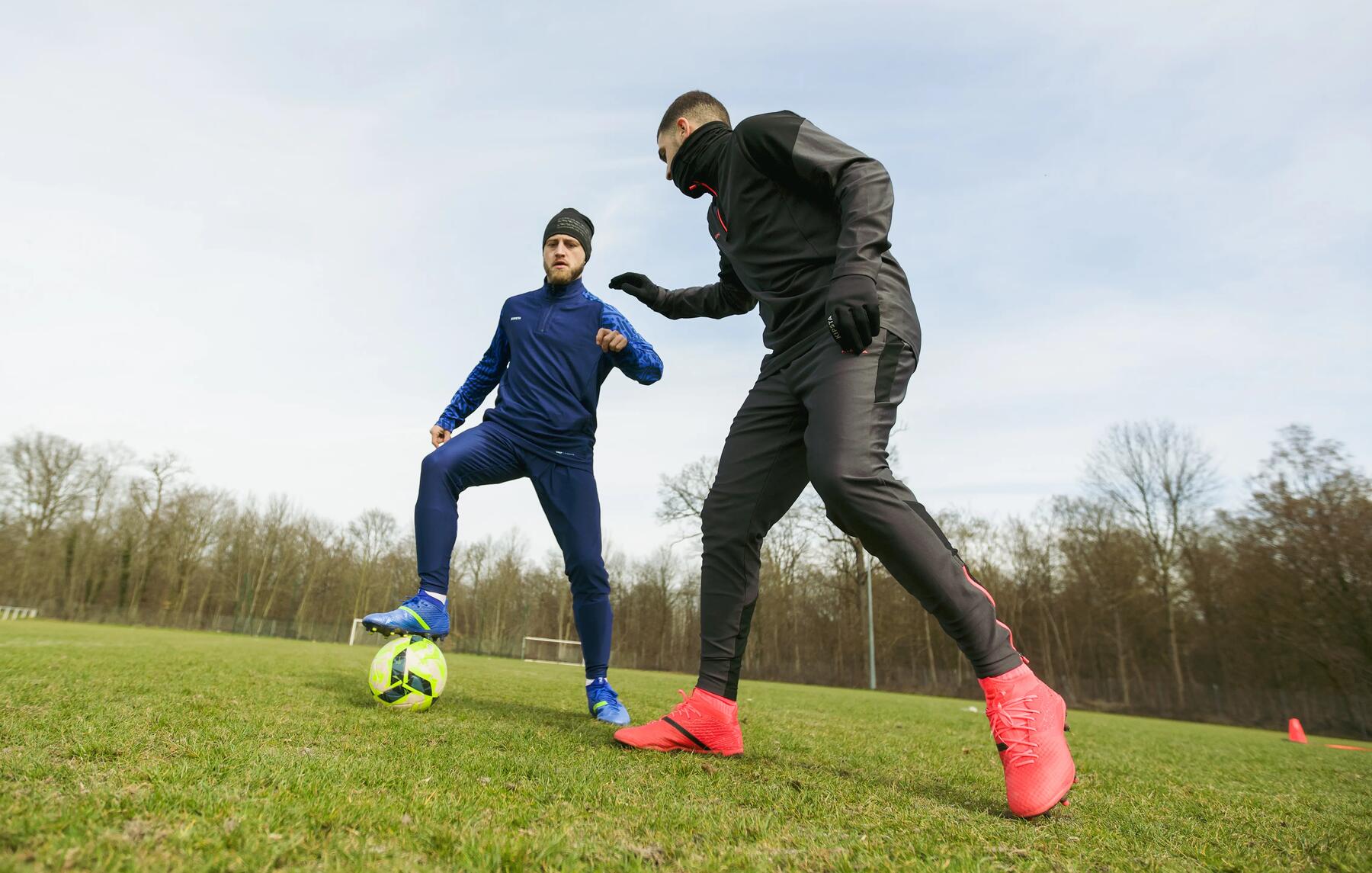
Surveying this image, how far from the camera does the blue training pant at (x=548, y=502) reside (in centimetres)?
385

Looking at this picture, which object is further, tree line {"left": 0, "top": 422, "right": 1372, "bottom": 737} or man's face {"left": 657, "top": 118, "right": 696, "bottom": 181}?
tree line {"left": 0, "top": 422, "right": 1372, "bottom": 737}

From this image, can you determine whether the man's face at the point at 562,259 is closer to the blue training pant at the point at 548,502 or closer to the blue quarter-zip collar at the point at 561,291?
the blue quarter-zip collar at the point at 561,291

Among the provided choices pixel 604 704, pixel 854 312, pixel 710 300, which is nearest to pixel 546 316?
pixel 710 300

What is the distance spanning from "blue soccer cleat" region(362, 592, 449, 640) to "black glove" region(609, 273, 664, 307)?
1777 millimetres

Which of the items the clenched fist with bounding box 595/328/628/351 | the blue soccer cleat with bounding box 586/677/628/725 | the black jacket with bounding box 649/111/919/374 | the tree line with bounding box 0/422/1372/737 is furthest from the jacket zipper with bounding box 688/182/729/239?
the tree line with bounding box 0/422/1372/737

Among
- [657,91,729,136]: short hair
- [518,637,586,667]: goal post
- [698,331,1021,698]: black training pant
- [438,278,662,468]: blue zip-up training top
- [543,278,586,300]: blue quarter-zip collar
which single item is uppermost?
[657,91,729,136]: short hair

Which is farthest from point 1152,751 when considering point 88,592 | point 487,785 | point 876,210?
point 88,592

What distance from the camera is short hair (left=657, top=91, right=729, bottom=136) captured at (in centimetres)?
317

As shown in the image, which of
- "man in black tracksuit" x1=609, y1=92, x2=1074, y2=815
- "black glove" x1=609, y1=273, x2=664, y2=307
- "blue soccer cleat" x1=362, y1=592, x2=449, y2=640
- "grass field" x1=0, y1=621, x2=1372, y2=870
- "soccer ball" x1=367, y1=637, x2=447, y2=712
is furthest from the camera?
"black glove" x1=609, y1=273, x2=664, y2=307

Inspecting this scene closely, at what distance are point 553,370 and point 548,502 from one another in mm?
779

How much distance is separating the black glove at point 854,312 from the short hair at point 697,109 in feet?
3.95

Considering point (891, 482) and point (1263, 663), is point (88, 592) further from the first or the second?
point (1263, 663)

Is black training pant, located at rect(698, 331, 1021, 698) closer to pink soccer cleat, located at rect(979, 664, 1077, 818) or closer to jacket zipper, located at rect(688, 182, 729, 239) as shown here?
pink soccer cleat, located at rect(979, 664, 1077, 818)

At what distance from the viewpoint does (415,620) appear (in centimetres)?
349
